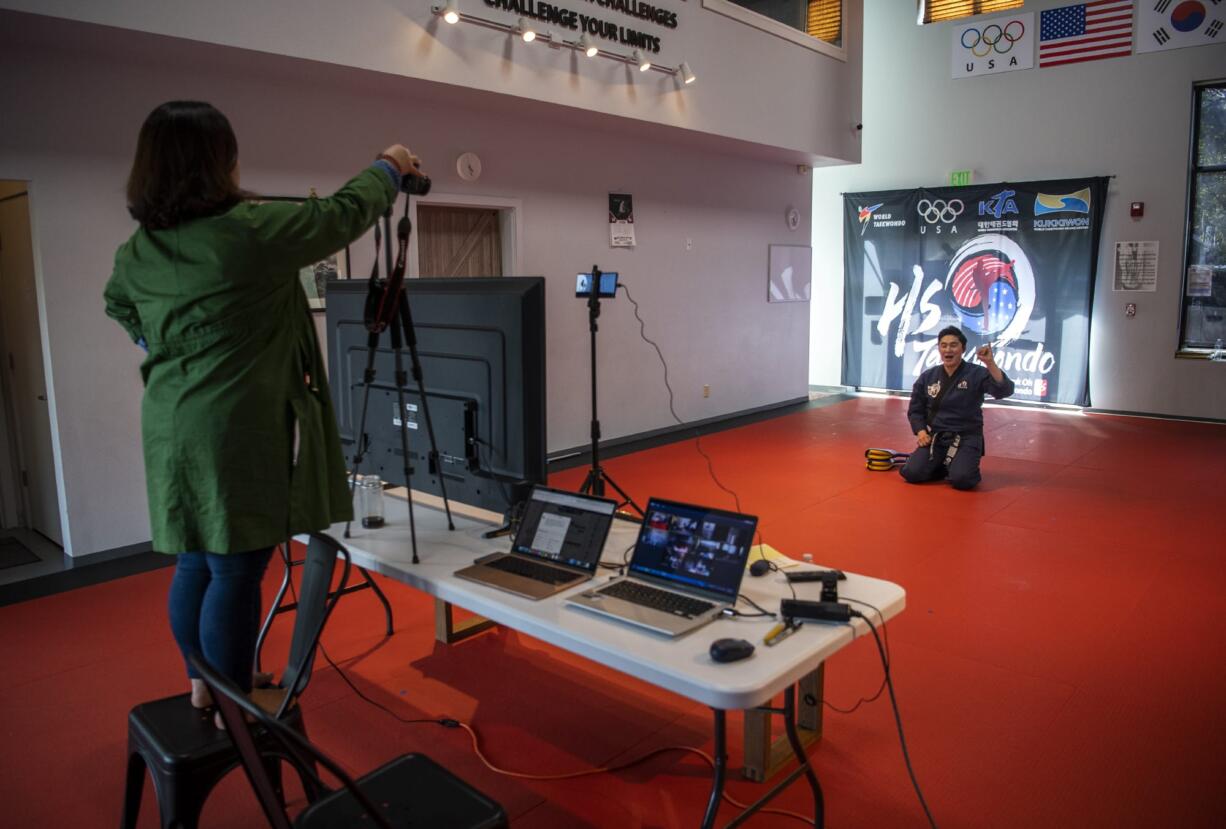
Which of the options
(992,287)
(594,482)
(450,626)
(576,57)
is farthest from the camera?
(992,287)

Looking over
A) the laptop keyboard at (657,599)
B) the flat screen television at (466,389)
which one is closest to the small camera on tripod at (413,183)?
the flat screen television at (466,389)

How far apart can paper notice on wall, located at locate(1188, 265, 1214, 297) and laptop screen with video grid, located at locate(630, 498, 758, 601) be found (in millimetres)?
8043

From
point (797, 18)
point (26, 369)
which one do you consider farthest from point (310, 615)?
point (797, 18)

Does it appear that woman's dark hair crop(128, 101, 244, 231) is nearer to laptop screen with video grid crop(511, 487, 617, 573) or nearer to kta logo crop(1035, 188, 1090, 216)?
laptop screen with video grid crop(511, 487, 617, 573)

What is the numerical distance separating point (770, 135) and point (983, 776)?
616cm

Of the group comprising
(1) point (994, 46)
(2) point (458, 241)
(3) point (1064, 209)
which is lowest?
(2) point (458, 241)

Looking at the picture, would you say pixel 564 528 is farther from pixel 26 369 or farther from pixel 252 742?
pixel 26 369

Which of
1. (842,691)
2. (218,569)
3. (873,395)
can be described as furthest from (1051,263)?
(218,569)

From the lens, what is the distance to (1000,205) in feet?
29.3

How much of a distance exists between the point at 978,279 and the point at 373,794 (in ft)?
29.4

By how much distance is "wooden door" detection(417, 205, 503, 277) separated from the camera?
5.99 metres

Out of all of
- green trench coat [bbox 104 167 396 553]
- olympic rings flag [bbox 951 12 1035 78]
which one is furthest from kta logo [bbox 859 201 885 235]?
green trench coat [bbox 104 167 396 553]

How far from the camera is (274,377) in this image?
182 centimetres

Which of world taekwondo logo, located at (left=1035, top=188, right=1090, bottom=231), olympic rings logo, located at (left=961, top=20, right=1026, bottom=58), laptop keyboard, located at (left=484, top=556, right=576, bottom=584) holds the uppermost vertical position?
olympic rings logo, located at (left=961, top=20, right=1026, bottom=58)
